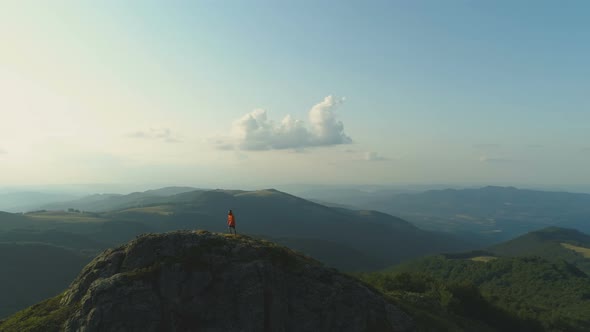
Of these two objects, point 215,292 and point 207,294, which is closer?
point 207,294

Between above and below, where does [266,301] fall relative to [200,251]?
below

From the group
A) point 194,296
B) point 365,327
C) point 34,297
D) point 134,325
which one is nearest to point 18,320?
point 134,325

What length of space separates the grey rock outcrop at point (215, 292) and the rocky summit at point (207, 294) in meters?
0.08

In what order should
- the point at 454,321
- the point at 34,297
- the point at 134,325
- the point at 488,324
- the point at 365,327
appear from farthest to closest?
the point at 34,297
the point at 488,324
the point at 454,321
the point at 365,327
the point at 134,325

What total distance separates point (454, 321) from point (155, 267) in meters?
43.6

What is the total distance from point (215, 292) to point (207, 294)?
2.34 feet

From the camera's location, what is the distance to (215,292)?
1212 inches

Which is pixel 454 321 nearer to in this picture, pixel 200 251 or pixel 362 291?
pixel 362 291

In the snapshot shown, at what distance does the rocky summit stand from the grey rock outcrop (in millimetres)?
81

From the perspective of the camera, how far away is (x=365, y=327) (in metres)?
32.6

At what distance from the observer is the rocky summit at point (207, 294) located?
28734mm

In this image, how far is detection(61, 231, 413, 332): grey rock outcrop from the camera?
28750 millimetres

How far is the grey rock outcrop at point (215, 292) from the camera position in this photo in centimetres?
2875

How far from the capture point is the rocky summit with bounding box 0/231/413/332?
28.7 m
